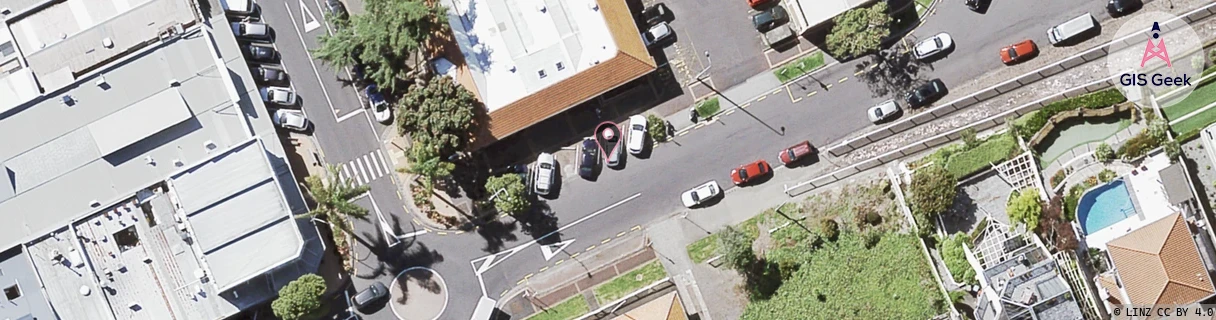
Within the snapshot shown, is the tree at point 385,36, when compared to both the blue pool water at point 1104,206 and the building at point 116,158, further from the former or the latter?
the blue pool water at point 1104,206

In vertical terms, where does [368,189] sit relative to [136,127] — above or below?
below

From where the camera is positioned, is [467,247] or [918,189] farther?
[467,247]

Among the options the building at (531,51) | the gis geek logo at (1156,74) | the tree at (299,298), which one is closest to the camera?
the tree at (299,298)

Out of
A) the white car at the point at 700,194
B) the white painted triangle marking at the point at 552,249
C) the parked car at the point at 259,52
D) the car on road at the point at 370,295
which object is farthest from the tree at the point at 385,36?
the white car at the point at 700,194

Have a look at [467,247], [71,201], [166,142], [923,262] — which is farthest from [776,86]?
[71,201]

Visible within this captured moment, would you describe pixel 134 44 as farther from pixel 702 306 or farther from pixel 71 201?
pixel 702 306

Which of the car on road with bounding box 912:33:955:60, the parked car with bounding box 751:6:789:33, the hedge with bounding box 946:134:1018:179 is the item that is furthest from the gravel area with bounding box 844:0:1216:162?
the parked car with bounding box 751:6:789:33

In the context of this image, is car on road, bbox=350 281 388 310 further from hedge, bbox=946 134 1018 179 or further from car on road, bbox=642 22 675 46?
hedge, bbox=946 134 1018 179
